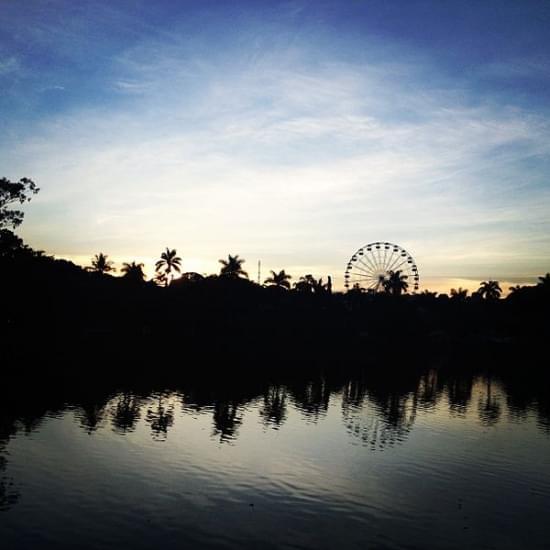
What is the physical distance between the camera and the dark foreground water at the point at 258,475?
17.7 metres

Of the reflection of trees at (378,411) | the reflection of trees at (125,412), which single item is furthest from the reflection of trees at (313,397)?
the reflection of trees at (125,412)

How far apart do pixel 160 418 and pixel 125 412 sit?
272 centimetres

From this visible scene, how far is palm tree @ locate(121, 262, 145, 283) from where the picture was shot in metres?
90.8

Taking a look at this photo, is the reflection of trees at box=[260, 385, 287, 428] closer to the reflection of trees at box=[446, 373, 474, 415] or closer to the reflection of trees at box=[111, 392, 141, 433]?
the reflection of trees at box=[111, 392, 141, 433]

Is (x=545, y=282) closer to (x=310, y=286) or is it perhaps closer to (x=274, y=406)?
(x=310, y=286)

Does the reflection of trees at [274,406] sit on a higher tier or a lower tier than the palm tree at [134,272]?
lower

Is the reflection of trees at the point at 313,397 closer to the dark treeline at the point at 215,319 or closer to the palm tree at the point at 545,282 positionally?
the dark treeline at the point at 215,319

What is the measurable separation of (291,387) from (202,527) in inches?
1442

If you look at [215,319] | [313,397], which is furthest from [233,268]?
[313,397]

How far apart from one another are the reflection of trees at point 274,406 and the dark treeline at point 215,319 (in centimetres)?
1209

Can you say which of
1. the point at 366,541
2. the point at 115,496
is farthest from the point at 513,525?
the point at 115,496

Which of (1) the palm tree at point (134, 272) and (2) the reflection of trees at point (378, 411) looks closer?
(2) the reflection of trees at point (378, 411)

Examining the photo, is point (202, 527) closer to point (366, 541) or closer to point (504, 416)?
point (366, 541)

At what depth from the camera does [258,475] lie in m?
24.2
